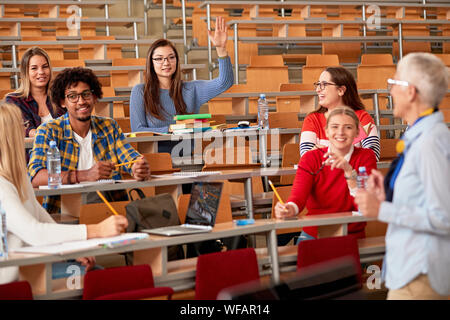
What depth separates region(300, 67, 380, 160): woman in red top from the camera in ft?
11.9

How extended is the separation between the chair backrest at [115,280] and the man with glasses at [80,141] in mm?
924

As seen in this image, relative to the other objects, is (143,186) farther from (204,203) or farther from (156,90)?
(156,90)

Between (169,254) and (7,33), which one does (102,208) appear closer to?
(169,254)

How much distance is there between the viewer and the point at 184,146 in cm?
402

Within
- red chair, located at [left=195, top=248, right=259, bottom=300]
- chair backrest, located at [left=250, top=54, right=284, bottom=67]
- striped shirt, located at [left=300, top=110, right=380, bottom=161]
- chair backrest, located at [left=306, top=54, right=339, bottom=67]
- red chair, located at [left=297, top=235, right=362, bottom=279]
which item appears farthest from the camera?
chair backrest, located at [left=306, top=54, right=339, bottom=67]

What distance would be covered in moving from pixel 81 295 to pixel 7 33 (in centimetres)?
588

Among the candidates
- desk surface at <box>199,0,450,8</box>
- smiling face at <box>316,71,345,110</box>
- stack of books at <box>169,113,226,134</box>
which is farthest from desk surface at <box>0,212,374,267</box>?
desk surface at <box>199,0,450,8</box>

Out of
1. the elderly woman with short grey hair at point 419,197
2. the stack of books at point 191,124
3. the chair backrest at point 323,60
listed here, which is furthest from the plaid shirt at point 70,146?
the chair backrest at point 323,60

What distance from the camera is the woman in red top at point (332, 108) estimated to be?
11.9 feet

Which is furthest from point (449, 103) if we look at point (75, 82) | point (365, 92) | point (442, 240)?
point (442, 240)

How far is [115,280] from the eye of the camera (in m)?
2.10

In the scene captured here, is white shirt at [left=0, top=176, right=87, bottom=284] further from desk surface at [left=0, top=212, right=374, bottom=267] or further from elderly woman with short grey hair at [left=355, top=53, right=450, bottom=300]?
elderly woman with short grey hair at [left=355, top=53, right=450, bottom=300]

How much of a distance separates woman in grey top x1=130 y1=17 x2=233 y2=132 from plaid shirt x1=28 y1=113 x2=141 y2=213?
0.84 metres

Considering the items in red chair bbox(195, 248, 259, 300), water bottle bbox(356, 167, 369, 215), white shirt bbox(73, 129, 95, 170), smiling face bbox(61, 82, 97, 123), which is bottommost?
red chair bbox(195, 248, 259, 300)
